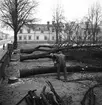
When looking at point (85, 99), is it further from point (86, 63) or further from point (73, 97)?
point (86, 63)

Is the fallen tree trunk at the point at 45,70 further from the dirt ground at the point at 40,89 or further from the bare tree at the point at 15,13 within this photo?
the bare tree at the point at 15,13

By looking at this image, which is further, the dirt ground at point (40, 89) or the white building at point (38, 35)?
the white building at point (38, 35)

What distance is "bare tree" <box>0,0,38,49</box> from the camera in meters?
26.0

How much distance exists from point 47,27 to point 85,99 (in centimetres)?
Result: 5696

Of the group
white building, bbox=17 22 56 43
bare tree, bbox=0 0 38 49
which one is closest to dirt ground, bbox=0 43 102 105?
bare tree, bbox=0 0 38 49

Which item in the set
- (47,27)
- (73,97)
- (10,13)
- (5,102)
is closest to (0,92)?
A: (5,102)

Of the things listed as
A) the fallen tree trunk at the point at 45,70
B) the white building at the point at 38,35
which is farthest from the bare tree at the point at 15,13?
the white building at the point at 38,35

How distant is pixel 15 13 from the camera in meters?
25.7

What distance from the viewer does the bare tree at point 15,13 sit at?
25953mm

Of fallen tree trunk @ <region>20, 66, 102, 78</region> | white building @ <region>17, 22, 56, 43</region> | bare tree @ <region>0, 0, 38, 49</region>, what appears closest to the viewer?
fallen tree trunk @ <region>20, 66, 102, 78</region>

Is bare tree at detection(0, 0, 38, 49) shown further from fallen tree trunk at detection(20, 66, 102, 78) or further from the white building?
the white building

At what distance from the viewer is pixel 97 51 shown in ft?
38.5

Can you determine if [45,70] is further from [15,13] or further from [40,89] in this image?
[15,13]

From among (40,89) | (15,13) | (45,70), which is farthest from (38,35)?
(40,89)
